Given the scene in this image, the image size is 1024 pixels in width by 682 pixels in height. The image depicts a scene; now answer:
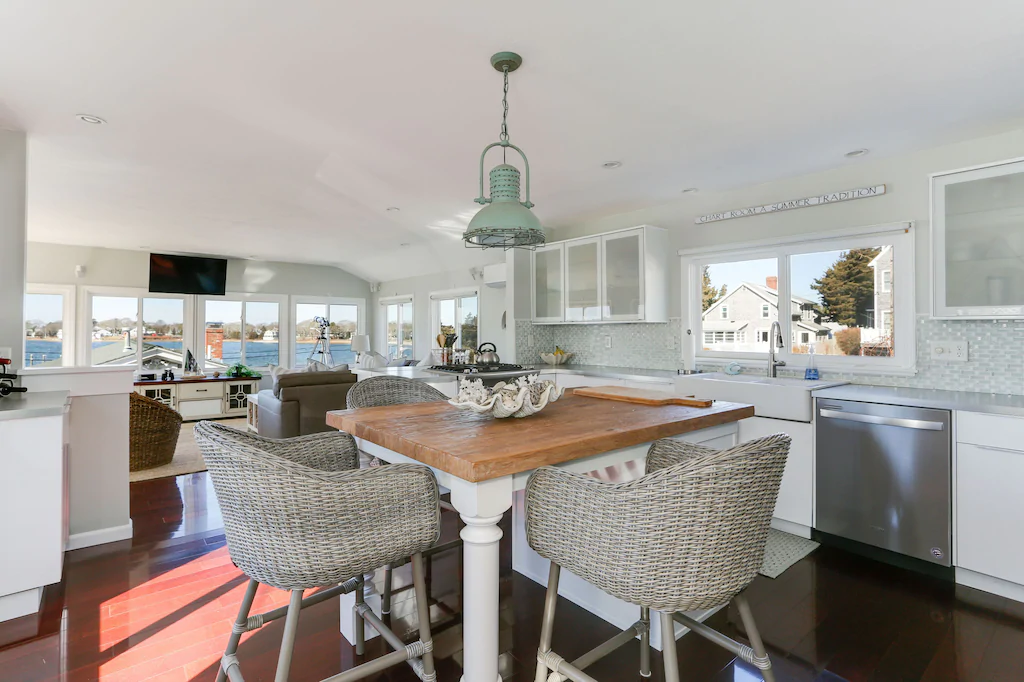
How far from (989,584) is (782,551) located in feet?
2.85

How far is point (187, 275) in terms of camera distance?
7844 mm

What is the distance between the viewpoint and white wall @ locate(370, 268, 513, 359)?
6.50 meters

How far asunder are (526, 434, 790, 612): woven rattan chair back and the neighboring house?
2830 mm

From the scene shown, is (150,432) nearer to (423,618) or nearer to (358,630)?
(358,630)

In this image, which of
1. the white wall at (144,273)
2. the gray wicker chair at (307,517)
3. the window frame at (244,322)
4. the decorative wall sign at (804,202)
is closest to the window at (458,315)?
the white wall at (144,273)

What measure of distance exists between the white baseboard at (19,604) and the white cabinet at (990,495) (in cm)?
421

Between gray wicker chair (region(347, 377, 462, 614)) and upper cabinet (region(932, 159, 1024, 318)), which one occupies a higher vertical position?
upper cabinet (region(932, 159, 1024, 318))

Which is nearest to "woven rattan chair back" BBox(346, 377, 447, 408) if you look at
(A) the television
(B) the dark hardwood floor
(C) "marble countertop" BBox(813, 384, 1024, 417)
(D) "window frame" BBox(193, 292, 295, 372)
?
(B) the dark hardwood floor

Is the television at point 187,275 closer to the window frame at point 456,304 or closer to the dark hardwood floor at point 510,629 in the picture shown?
the window frame at point 456,304

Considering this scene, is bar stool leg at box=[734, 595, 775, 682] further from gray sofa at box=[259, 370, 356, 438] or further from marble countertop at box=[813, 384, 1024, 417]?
gray sofa at box=[259, 370, 356, 438]

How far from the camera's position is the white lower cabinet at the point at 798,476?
3.00 m

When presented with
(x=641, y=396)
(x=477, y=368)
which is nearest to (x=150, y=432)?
(x=477, y=368)

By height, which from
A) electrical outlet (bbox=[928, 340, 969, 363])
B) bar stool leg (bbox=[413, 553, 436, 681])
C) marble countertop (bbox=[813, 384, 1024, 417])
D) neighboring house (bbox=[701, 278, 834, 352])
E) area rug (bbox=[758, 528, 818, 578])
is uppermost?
neighboring house (bbox=[701, 278, 834, 352])

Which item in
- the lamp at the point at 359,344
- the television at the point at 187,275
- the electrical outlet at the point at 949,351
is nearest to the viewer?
the electrical outlet at the point at 949,351
